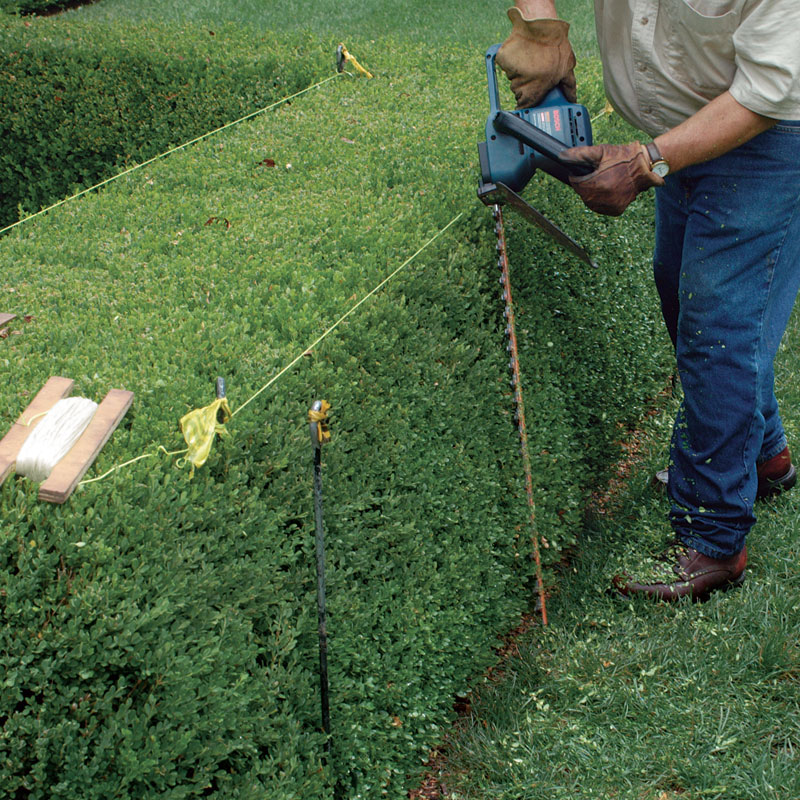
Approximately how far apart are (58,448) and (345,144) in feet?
8.53

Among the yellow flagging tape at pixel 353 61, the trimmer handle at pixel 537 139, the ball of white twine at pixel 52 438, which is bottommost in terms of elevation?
the yellow flagging tape at pixel 353 61

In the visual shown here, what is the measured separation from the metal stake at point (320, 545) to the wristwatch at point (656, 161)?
1.31 meters

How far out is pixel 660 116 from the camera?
3008mm

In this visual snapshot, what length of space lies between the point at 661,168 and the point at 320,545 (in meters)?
1.55

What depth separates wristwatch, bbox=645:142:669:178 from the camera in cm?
268

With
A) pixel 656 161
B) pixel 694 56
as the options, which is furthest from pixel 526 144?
pixel 694 56

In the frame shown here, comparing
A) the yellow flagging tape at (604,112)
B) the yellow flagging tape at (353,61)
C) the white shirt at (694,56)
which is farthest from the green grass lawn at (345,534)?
the yellow flagging tape at (353,61)

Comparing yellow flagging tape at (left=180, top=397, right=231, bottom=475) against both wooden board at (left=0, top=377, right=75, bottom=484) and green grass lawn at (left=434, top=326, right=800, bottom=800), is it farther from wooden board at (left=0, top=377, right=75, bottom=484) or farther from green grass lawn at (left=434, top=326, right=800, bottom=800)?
green grass lawn at (left=434, top=326, right=800, bottom=800)

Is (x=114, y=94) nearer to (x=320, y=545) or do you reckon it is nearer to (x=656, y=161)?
(x=656, y=161)

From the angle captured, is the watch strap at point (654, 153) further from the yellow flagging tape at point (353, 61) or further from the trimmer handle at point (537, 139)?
the yellow flagging tape at point (353, 61)

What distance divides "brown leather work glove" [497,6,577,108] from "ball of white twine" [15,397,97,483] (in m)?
1.89

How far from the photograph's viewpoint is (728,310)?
114 inches

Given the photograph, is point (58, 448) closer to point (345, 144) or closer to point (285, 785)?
point (285, 785)

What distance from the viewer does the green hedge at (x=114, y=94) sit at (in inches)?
216
